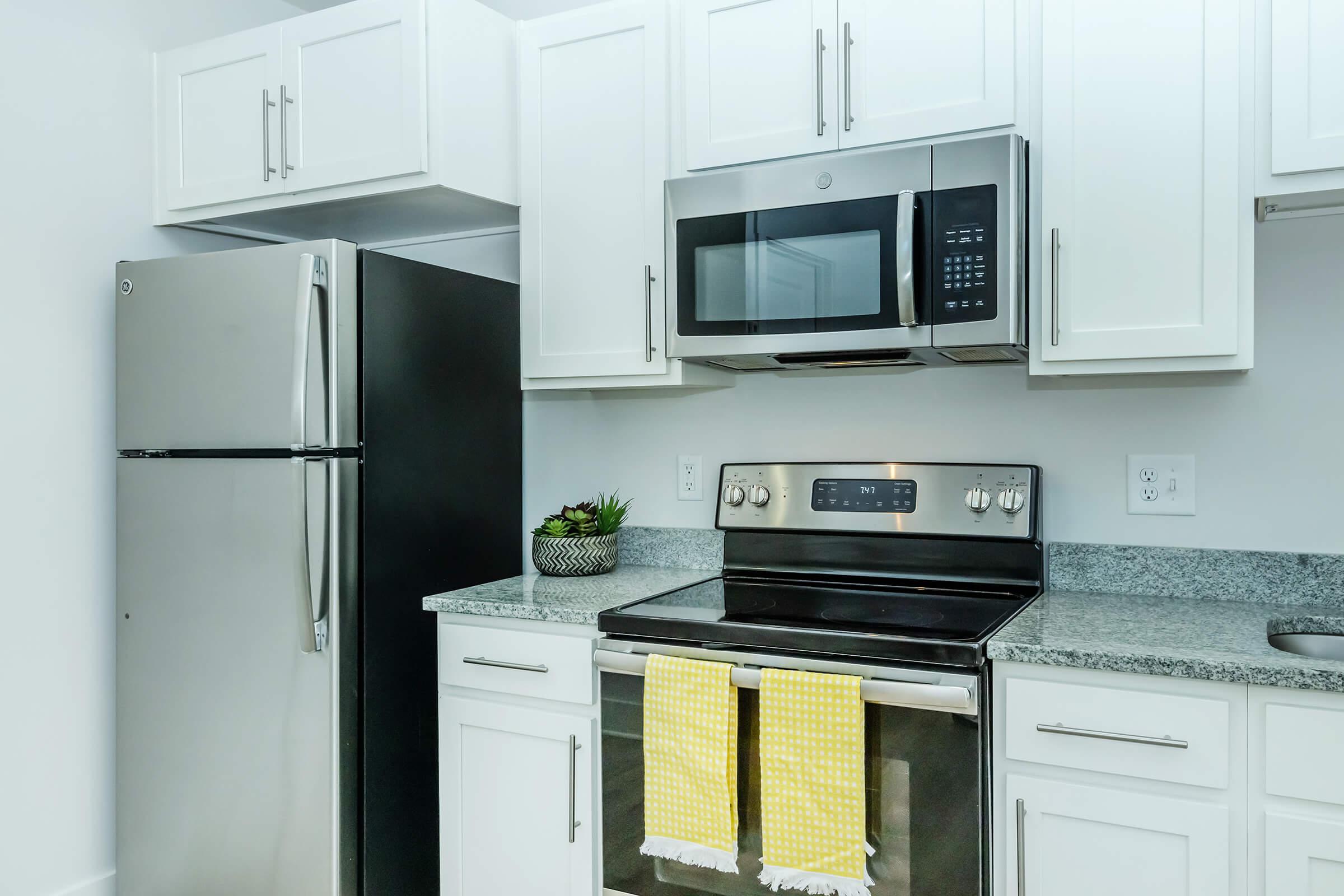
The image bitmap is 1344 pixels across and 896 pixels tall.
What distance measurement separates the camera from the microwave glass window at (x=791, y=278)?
1843 mm

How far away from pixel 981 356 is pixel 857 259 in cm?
33

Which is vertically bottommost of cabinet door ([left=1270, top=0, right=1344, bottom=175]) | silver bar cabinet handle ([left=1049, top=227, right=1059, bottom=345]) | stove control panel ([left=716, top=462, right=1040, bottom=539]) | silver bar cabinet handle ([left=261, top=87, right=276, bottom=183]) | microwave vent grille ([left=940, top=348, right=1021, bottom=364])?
stove control panel ([left=716, top=462, right=1040, bottom=539])

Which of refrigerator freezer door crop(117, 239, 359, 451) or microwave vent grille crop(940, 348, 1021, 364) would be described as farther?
refrigerator freezer door crop(117, 239, 359, 451)

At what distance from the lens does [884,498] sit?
2.09 metres

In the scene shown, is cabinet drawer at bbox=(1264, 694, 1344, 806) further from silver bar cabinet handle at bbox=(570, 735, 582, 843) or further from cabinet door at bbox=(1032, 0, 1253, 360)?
silver bar cabinet handle at bbox=(570, 735, 582, 843)

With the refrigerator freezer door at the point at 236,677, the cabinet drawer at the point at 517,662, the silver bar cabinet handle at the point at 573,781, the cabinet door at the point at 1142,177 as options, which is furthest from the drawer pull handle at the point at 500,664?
the cabinet door at the point at 1142,177

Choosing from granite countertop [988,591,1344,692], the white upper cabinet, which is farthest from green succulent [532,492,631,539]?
granite countertop [988,591,1344,692]

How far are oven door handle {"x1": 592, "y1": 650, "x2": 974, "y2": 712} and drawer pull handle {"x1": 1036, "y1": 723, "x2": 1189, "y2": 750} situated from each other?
126 mm

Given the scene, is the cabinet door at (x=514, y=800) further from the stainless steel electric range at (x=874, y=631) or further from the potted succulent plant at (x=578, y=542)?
the potted succulent plant at (x=578, y=542)

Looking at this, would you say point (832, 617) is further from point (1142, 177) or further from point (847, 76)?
point (847, 76)

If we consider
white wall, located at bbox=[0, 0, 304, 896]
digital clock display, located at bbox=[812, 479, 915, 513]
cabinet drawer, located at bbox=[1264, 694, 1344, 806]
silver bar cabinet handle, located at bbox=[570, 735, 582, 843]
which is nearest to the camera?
cabinet drawer, located at bbox=[1264, 694, 1344, 806]

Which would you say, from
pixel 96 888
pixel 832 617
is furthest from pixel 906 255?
pixel 96 888

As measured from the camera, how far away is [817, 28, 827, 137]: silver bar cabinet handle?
1.90 m

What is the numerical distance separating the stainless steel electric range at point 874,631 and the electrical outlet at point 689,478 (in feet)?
0.45
